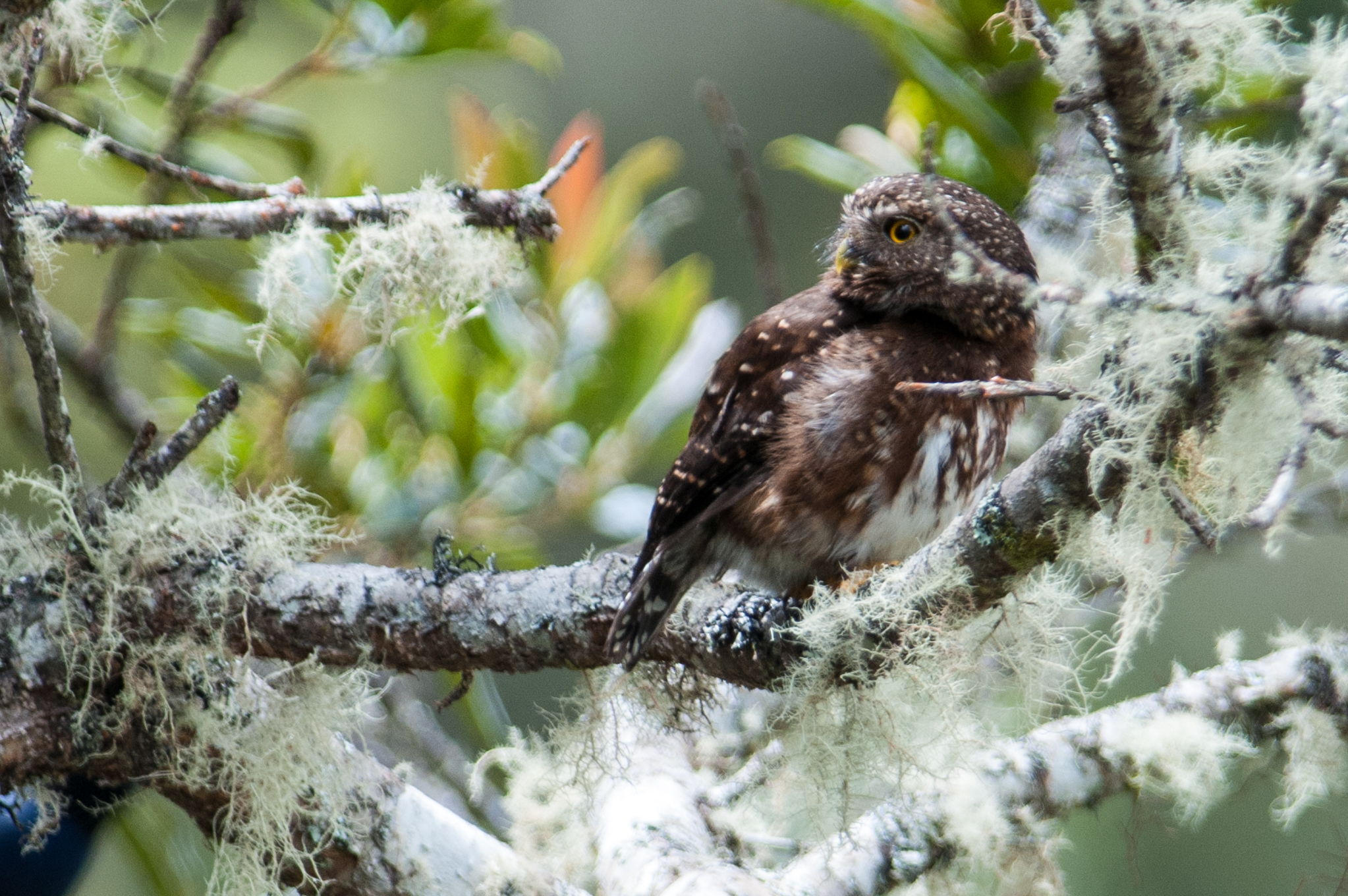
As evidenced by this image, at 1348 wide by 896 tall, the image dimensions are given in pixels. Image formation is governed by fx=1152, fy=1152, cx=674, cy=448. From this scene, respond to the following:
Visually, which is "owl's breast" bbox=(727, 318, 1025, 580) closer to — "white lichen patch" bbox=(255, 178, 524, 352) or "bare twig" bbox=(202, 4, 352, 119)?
"white lichen patch" bbox=(255, 178, 524, 352)

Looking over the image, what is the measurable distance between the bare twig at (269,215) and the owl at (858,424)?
394 mm

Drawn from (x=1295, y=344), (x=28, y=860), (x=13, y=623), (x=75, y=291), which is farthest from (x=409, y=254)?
(x=75, y=291)

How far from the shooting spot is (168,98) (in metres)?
2.11

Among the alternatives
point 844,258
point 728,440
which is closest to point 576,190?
point 844,258

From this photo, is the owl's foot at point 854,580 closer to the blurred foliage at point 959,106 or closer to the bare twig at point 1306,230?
the bare twig at point 1306,230

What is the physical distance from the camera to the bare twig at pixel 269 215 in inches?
53.3

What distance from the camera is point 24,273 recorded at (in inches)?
49.0

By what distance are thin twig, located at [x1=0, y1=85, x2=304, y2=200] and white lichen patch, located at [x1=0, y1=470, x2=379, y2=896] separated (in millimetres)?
378

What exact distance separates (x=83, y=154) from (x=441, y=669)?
788 mm

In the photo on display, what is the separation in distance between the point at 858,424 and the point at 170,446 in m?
0.87

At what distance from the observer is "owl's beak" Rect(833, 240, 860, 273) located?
1.72 m

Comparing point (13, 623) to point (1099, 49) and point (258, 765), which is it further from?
point (1099, 49)

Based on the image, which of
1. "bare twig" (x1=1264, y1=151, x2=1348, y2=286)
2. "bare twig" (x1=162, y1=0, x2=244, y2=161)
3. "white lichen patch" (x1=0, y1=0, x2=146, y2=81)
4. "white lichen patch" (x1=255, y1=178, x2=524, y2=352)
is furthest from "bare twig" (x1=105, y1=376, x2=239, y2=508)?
"bare twig" (x1=1264, y1=151, x2=1348, y2=286)

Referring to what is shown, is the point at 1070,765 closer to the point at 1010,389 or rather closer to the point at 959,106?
the point at 1010,389
